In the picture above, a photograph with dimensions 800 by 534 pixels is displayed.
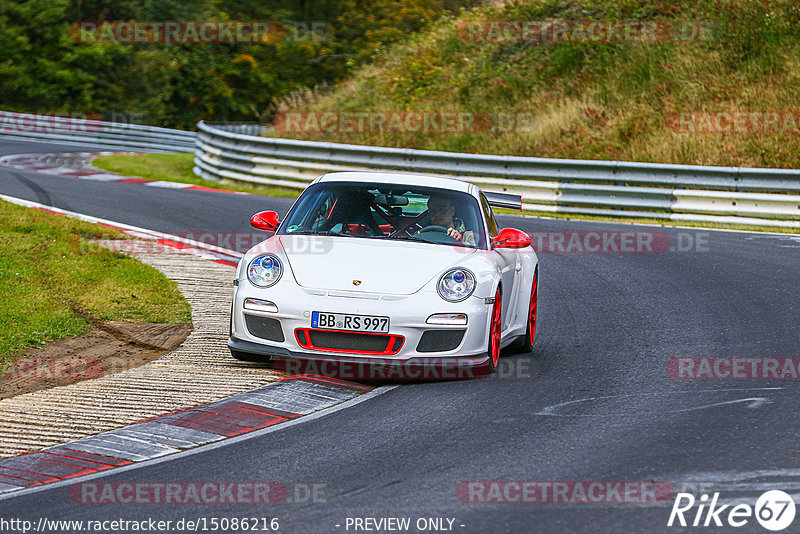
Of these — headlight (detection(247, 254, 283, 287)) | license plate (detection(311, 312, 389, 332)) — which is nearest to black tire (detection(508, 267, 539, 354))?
license plate (detection(311, 312, 389, 332))

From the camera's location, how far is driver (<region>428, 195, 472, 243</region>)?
8573 millimetres

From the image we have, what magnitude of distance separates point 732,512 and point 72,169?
22.5 m

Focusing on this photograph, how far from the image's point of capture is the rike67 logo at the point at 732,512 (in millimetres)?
4820

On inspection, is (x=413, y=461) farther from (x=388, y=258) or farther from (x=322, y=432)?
(x=388, y=258)

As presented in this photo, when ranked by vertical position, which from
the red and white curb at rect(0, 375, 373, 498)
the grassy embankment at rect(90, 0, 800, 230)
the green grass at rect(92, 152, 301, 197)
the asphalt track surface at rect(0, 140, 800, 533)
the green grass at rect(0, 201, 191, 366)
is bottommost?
the red and white curb at rect(0, 375, 373, 498)

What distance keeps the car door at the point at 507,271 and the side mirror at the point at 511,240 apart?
0.25ft

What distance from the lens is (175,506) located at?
506cm

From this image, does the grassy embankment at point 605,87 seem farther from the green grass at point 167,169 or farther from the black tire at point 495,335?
the black tire at point 495,335

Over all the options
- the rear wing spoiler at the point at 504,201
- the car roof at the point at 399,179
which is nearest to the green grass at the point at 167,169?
the rear wing spoiler at the point at 504,201

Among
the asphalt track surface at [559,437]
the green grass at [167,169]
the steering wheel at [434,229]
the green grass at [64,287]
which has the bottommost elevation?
the asphalt track surface at [559,437]

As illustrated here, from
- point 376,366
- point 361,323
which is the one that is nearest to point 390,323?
point 361,323

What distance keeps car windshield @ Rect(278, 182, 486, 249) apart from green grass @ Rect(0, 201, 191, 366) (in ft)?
5.90

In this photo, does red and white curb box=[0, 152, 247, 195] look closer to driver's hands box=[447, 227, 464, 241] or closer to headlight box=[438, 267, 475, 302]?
driver's hands box=[447, 227, 464, 241]

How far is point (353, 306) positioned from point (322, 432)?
1.34m
